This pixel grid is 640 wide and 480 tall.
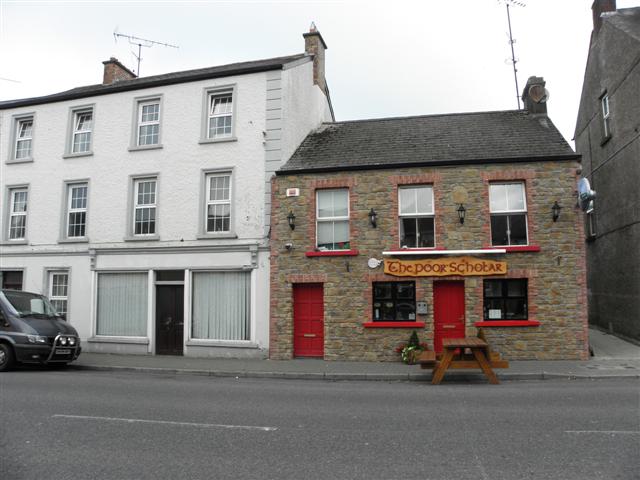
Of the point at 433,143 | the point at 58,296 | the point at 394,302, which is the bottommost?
the point at 394,302

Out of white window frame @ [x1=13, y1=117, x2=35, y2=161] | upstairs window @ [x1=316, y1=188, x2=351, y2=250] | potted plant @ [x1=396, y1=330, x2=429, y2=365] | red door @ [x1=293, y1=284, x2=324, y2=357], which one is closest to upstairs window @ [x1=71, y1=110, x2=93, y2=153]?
white window frame @ [x1=13, y1=117, x2=35, y2=161]

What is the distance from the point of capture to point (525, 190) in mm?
14164

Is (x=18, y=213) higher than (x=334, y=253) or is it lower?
higher

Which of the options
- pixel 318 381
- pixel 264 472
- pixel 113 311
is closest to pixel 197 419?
pixel 264 472

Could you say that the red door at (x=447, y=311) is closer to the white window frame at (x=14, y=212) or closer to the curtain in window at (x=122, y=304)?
the curtain in window at (x=122, y=304)

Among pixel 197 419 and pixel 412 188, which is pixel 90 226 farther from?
pixel 197 419

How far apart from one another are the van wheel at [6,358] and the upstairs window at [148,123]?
7.61 meters

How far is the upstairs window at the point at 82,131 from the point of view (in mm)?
17984

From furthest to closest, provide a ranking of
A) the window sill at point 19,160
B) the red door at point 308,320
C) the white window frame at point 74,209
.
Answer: the window sill at point 19,160 < the white window frame at point 74,209 < the red door at point 308,320

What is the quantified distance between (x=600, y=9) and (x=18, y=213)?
22.8 m

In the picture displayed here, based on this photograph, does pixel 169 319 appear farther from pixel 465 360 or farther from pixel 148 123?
pixel 465 360

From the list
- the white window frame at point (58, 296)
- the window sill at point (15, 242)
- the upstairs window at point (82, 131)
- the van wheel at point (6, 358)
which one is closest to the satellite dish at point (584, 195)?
the van wheel at point (6, 358)

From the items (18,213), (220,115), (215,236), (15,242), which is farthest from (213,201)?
(18,213)

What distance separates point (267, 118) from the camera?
1591cm
